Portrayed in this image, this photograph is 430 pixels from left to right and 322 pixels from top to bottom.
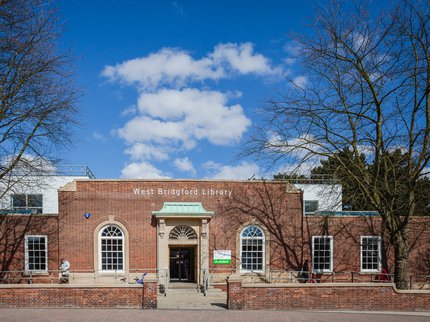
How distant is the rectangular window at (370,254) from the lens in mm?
24312

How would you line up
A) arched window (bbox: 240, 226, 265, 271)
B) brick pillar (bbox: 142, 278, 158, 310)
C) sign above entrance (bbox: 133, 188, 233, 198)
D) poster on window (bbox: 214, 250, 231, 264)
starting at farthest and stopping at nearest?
1. arched window (bbox: 240, 226, 265, 271)
2. sign above entrance (bbox: 133, 188, 233, 198)
3. poster on window (bbox: 214, 250, 231, 264)
4. brick pillar (bbox: 142, 278, 158, 310)

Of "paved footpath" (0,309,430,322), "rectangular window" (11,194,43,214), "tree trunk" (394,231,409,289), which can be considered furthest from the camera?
"rectangular window" (11,194,43,214)

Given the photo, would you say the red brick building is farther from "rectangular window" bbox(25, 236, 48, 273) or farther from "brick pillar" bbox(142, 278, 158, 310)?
"brick pillar" bbox(142, 278, 158, 310)

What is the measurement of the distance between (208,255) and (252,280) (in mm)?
2571

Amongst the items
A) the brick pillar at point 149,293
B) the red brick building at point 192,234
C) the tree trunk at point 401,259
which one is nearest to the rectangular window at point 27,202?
the red brick building at point 192,234

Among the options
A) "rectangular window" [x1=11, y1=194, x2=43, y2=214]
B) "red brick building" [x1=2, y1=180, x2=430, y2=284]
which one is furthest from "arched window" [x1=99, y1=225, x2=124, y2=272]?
"rectangular window" [x1=11, y1=194, x2=43, y2=214]

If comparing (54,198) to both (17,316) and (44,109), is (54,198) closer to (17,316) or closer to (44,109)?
(44,109)

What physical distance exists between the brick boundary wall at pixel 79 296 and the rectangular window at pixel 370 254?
12874 mm

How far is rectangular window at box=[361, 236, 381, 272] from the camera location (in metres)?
24.3

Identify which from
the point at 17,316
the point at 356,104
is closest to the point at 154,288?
the point at 17,316

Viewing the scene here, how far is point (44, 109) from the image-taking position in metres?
17.7

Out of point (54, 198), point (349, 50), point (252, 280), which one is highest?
point (349, 50)

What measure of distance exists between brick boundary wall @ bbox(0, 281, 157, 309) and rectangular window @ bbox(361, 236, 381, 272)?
12874mm

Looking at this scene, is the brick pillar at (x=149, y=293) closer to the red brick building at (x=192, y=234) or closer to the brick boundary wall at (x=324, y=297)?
the brick boundary wall at (x=324, y=297)
